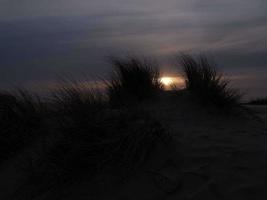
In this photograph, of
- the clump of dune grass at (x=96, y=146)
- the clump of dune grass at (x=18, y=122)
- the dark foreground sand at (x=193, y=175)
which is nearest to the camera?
the dark foreground sand at (x=193, y=175)

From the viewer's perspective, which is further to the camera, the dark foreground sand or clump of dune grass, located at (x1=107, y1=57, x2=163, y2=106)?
clump of dune grass, located at (x1=107, y1=57, x2=163, y2=106)

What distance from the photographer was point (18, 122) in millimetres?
6703

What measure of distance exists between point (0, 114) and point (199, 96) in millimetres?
2939

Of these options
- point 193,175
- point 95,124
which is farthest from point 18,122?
point 193,175

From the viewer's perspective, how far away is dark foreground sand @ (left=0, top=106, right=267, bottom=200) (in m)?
4.35

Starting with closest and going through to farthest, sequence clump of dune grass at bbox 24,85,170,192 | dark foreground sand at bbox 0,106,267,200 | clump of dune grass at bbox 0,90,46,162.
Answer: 1. dark foreground sand at bbox 0,106,267,200
2. clump of dune grass at bbox 24,85,170,192
3. clump of dune grass at bbox 0,90,46,162

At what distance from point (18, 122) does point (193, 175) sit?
3064 mm

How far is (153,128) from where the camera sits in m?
5.34

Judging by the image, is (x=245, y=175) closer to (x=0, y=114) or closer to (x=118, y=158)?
(x=118, y=158)

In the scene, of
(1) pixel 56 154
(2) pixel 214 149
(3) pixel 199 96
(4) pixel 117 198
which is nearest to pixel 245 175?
(2) pixel 214 149

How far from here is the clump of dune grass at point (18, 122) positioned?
6.36 meters

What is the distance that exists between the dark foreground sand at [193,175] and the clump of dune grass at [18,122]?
558 millimetres

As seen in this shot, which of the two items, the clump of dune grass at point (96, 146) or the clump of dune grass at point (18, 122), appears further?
the clump of dune grass at point (18, 122)

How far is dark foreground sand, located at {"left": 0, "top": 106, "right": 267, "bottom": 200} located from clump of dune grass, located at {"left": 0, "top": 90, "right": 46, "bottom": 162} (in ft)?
1.83
